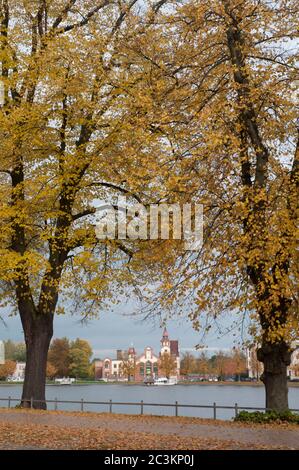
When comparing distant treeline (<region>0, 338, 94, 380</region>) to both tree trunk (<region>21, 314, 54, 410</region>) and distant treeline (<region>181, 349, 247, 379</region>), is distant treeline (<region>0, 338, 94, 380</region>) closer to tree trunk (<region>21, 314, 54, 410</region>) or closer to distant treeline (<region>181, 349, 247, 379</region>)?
→ distant treeline (<region>181, 349, 247, 379</region>)

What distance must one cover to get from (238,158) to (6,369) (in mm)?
107528

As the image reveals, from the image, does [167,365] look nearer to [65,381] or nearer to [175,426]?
[65,381]

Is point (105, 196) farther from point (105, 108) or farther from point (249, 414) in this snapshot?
point (249, 414)

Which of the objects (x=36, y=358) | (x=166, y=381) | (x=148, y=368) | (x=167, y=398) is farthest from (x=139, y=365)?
(x=36, y=358)

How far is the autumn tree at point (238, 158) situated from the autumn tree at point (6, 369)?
103103 mm

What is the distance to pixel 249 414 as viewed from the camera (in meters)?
18.5

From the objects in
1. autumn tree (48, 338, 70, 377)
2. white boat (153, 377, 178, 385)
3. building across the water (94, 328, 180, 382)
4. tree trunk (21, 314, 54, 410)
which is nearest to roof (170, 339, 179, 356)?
building across the water (94, 328, 180, 382)

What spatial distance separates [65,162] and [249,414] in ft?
36.1

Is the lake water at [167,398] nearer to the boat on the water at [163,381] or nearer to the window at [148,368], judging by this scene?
the boat on the water at [163,381]

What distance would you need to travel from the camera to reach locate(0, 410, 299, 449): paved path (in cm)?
1409

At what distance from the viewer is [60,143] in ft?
79.6

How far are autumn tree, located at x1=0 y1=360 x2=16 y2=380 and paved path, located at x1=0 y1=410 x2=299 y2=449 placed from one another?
9725 cm

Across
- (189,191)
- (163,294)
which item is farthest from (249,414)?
(189,191)

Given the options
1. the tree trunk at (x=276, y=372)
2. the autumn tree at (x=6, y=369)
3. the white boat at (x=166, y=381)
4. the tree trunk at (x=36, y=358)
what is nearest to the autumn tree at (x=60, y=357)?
the autumn tree at (x=6, y=369)
